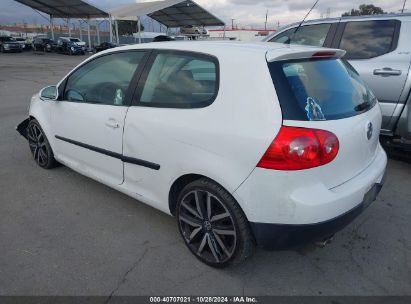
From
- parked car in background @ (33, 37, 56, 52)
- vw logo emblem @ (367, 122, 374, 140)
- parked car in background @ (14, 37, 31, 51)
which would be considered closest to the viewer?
vw logo emblem @ (367, 122, 374, 140)

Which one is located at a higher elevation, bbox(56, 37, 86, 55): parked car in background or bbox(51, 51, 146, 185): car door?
bbox(51, 51, 146, 185): car door

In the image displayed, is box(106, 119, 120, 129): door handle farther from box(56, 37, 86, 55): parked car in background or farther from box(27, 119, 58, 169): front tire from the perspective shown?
box(56, 37, 86, 55): parked car in background

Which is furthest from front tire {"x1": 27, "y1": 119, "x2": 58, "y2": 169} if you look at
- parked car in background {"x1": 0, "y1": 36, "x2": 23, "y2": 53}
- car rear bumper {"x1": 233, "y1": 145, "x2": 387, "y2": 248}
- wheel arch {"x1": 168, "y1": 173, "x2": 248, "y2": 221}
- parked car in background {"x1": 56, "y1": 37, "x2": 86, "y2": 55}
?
parked car in background {"x1": 0, "y1": 36, "x2": 23, "y2": 53}

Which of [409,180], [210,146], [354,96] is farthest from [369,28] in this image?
[210,146]

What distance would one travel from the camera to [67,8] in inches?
1506

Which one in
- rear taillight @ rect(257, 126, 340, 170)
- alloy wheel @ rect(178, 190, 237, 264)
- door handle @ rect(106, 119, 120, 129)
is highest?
rear taillight @ rect(257, 126, 340, 170)

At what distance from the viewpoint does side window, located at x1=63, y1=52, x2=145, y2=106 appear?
319 cm

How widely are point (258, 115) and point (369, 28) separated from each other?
11.6 ft

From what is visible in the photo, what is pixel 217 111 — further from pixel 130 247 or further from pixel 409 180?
pixel 409 180

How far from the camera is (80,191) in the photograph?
155 inches

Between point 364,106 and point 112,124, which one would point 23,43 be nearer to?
point 112,124

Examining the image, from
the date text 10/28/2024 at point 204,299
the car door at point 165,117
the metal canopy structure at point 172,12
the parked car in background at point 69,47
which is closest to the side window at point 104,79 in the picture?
the car door at point 165,117

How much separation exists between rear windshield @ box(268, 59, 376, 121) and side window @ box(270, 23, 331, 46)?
260 cm

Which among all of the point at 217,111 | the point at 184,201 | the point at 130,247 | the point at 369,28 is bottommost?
the point at 130,247
